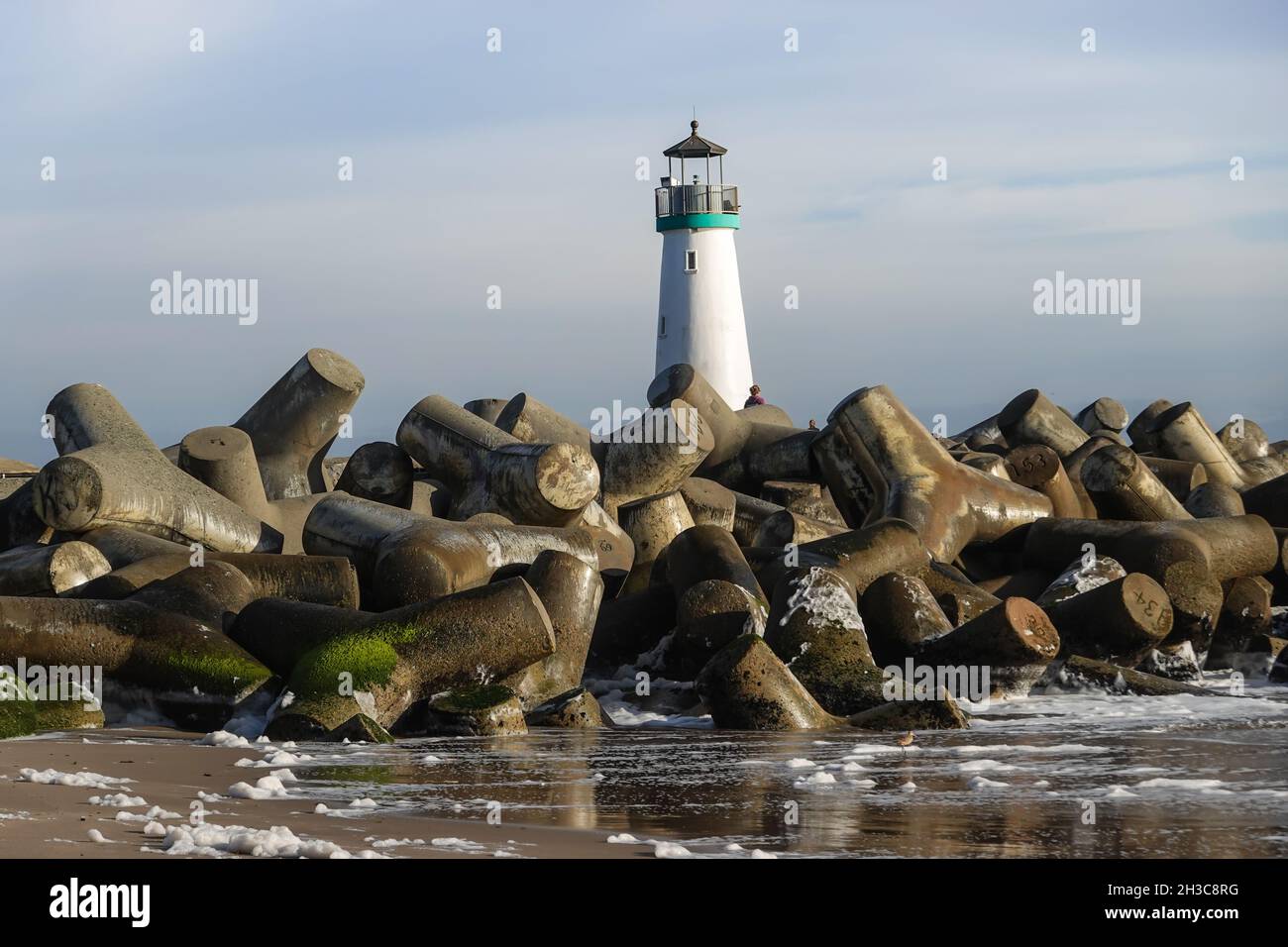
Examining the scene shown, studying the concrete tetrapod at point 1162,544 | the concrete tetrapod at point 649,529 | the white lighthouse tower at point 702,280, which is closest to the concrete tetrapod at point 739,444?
the concrete tetrapod at point 649,529

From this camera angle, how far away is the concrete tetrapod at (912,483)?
12305 mm

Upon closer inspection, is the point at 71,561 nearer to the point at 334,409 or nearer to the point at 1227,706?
the point at 334,409

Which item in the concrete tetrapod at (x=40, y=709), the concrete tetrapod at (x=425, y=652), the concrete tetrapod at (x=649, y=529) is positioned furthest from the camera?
the concrete tetrapod at (x=649, y=529)

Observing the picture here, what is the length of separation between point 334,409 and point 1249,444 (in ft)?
34.6

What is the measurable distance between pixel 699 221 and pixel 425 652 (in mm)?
26892

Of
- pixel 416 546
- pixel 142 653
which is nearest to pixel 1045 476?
pixel 416 546

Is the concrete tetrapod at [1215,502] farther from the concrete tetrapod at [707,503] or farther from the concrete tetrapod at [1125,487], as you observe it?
the concrete tetrapod at [707,503]

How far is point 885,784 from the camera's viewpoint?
6668mm

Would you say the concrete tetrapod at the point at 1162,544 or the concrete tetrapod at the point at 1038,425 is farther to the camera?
the concrete tetrapod at the point at 1038,425

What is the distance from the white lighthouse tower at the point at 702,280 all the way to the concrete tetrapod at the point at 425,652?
25.4 metres

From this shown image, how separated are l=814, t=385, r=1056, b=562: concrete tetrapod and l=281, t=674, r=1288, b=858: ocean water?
317 cm

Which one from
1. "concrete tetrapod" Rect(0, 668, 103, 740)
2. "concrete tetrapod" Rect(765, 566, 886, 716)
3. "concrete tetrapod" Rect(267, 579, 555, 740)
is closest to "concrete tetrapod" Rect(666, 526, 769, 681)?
"concrete tetrapod" Rect(765, 566, 886, 716)

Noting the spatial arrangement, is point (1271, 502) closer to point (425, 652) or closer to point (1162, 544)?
point (1162, 544)

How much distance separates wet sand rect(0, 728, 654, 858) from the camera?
4.99m
